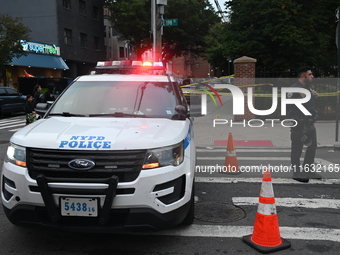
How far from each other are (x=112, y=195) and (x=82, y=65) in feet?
133

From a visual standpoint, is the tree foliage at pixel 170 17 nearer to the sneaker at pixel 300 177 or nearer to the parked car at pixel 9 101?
the parked car at pixel 9 101

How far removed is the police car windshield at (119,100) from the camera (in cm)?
511

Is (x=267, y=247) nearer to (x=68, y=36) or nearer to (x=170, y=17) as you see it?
(x=68, y=36)

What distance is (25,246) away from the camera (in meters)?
4.15

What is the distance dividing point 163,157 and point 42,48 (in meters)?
32.2

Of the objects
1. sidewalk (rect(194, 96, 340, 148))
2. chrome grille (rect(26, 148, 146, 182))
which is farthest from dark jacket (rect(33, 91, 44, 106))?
→ chrome grille (rect(26, 148, 146, 182))

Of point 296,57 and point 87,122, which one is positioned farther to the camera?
point 296,57

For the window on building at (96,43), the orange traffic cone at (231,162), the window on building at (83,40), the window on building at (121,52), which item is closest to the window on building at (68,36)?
the window on building at (83,40)

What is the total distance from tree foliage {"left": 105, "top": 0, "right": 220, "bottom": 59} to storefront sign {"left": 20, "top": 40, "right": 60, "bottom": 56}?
9.67 m

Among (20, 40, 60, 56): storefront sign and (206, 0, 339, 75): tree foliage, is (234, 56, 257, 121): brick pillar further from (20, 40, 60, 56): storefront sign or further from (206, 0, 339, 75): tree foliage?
(20, 40, 60, 56): storefront sign

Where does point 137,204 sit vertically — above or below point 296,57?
below

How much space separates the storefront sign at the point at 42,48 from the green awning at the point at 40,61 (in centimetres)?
35

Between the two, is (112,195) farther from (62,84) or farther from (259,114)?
(62,84)

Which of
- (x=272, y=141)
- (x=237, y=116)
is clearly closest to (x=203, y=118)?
(x=237, y=116)
